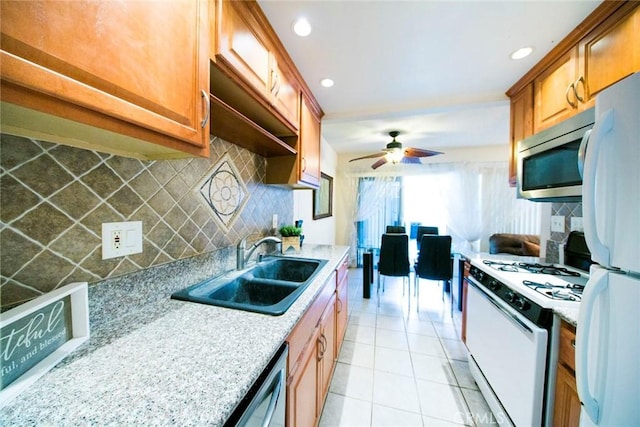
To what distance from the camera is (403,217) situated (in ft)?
14.1

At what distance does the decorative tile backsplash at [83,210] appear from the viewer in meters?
0.57

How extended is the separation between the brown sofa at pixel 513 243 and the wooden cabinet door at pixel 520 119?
2.16 metres

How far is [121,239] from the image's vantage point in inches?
30.9

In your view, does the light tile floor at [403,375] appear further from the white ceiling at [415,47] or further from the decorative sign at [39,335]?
the white ceiling at [415,47]

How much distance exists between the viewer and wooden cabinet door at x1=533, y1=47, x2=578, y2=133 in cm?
125

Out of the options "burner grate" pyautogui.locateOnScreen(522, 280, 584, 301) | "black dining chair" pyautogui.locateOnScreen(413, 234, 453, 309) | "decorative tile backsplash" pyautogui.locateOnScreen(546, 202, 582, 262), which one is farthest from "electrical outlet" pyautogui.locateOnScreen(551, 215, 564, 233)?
"black dining chair" pyautogui.locateOnScreen(413, 234, 453, 309)

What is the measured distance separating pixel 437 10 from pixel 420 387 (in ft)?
7.55

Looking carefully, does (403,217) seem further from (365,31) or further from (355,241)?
(365,31)

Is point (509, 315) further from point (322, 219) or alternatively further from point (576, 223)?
point (322, 219)

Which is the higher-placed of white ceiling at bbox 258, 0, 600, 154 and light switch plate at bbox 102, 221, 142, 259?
white ceiling at bbox 258, 0, 600, 154

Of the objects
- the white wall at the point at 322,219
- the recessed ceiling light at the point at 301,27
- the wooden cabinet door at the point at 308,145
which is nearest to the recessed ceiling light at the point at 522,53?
the recessed ceiling light at the point at 301,27

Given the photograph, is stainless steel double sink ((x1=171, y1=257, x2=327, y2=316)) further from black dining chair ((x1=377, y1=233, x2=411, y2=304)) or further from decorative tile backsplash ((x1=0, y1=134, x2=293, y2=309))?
black dining chair ((x1=377, y1=233, x2=411, y2=304))

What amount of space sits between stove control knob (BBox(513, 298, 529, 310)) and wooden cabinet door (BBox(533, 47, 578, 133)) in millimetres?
1138

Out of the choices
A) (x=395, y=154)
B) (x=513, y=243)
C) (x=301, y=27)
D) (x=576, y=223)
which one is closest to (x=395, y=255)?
(x=395, y=154)
